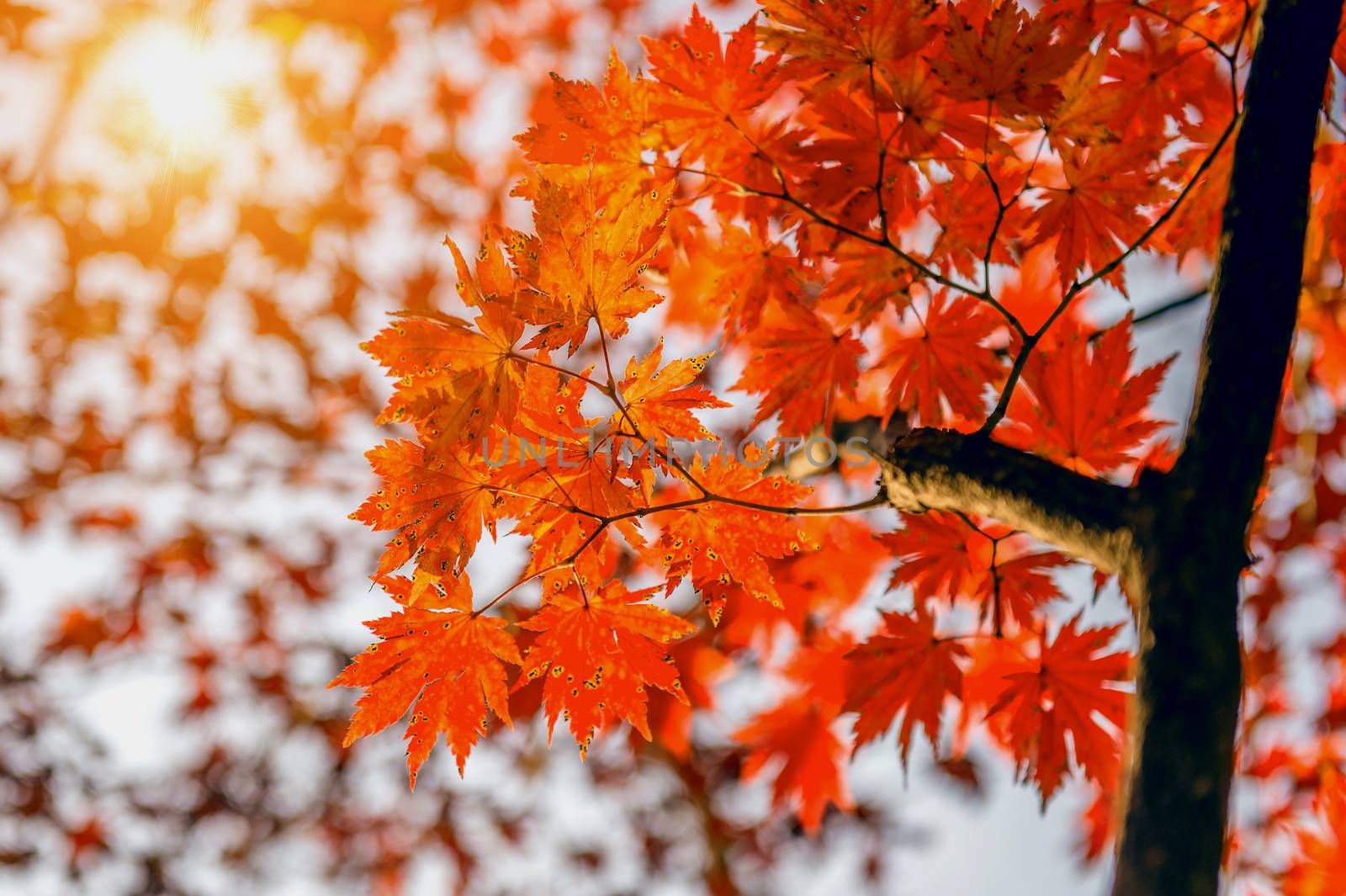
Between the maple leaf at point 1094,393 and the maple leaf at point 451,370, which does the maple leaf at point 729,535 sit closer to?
the maple leaf at point 451,370

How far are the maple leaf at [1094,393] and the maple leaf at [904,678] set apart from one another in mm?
431

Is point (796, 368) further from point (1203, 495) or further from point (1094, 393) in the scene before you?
point (1203, 495)

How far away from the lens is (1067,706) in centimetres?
146

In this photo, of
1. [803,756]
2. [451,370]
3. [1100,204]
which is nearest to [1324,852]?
[803,756]

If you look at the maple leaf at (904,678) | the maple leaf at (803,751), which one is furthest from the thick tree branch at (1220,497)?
the maple leaf at (803,751)

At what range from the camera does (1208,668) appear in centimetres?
78

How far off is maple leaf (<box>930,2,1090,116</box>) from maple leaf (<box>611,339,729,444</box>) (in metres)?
0.58

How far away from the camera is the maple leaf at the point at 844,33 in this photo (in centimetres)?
120

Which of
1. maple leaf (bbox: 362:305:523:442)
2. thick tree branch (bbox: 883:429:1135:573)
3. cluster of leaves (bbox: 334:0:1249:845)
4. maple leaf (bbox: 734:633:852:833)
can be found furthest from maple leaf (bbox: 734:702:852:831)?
maple leaf (bbox: 362:305:523:442)

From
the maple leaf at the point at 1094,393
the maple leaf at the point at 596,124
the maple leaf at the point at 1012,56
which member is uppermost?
the maple leaf at the point at 596,124

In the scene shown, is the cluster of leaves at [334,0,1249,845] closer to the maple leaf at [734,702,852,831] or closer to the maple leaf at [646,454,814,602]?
the maple leaf at [646,454,814,602]

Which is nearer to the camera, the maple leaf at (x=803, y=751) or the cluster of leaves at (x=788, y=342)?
the cluster of leaves at (x=788, y=342)

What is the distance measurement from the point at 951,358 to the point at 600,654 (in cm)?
88

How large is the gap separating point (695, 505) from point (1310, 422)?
296cm
